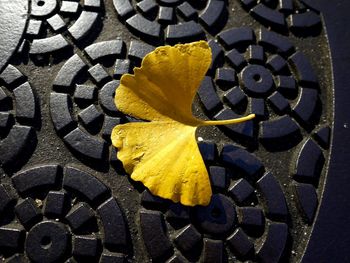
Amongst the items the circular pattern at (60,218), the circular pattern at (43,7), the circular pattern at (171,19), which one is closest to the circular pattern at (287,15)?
the circular pattern at (171,19)

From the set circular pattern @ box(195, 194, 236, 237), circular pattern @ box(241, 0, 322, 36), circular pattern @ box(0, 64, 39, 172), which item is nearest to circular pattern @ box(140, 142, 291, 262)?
circular pattern @ box(195, 194, 236, 237)

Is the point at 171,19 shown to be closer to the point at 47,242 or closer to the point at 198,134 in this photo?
the point at 198,134

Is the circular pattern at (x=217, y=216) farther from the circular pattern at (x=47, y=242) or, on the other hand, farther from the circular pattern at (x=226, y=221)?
the circular pattern at (x=47, y=242)

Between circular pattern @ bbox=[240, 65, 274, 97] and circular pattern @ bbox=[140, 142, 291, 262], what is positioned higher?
circular pattern @ bbox=[240, 65, 274, 97]

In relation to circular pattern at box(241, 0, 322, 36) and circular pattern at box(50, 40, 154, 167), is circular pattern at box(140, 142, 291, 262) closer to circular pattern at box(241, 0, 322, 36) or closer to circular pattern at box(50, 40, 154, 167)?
circular pattern at box(50, 40, 154, 167)

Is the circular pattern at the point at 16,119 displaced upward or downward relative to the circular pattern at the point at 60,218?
upward

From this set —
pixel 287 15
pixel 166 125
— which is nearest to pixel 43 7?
pixel 166 125
